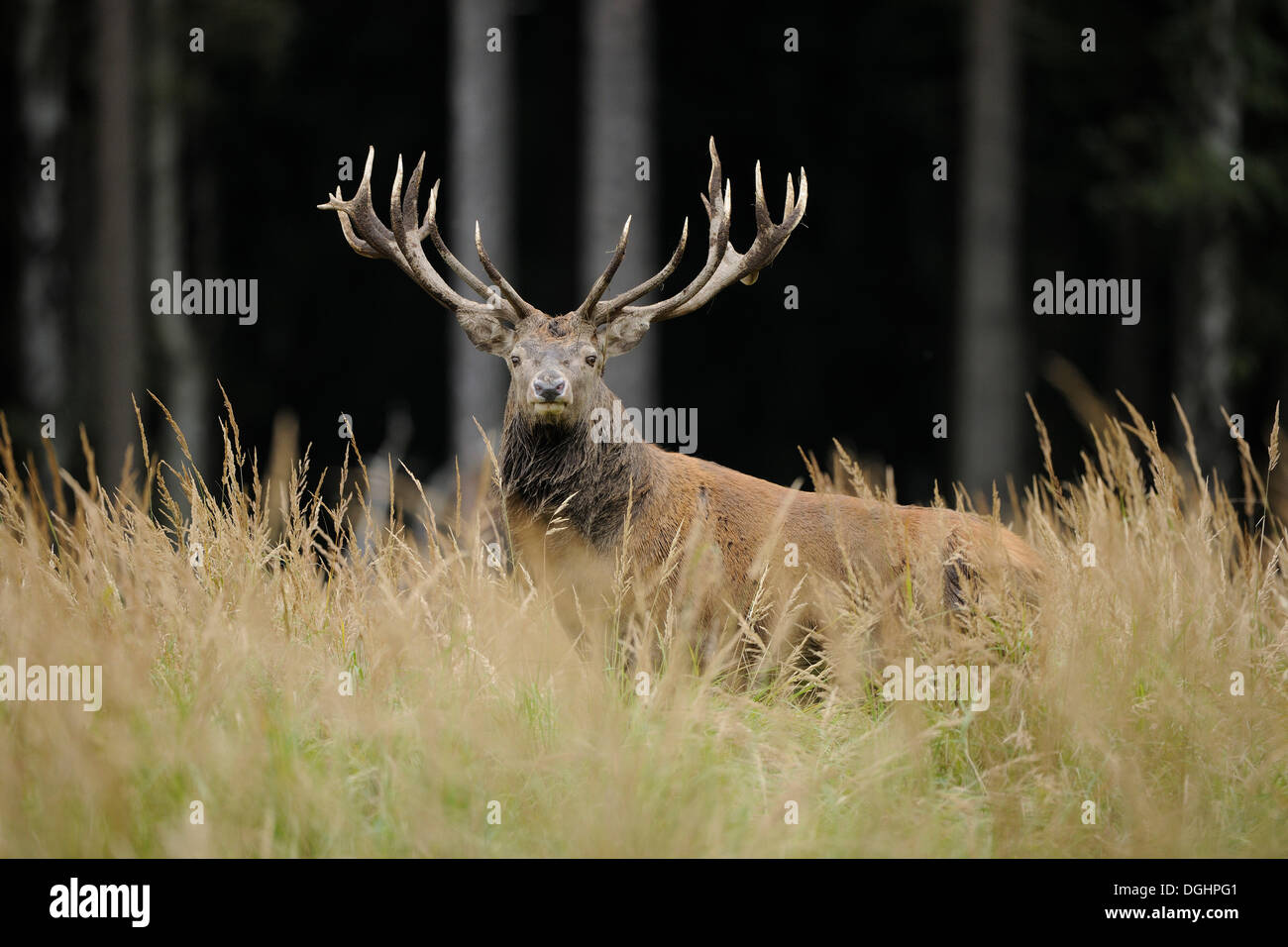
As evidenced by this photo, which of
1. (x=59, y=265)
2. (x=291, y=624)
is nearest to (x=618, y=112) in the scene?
(x=59, y=265)

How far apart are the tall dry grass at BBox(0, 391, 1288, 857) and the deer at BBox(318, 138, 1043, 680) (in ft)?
1.76

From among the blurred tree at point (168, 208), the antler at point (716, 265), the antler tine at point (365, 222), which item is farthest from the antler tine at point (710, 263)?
the blurred tree at point (168, 208)

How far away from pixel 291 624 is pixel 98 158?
9.80m

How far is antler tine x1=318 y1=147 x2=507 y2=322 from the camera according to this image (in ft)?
19.1

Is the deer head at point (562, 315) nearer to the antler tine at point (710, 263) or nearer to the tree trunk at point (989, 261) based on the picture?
the antler tine at point (710, 263)

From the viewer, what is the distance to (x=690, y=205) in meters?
19.0

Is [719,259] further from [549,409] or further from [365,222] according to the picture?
[365,222]

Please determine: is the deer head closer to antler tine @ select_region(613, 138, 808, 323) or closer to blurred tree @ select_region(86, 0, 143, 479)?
antler tine @ select_region(613, 138, 808, 323)

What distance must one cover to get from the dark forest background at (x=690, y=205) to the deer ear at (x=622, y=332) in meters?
5.20

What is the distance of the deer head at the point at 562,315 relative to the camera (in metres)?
5.52

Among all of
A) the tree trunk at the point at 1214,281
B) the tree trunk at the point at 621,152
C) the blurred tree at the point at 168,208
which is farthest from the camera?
the blurred tree at the point at 168,208

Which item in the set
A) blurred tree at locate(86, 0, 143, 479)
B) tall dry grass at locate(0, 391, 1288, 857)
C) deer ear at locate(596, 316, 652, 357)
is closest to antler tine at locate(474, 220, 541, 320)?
deer ear at locate(596, 316, 652, 357)
